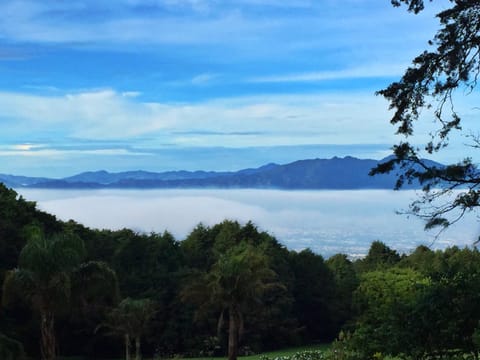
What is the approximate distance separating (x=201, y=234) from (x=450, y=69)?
38880mm

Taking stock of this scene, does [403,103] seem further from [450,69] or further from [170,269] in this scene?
[170,269]

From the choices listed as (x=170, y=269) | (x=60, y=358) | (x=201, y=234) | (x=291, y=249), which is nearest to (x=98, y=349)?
(x=60, y=358)

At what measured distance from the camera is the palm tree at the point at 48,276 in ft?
53.3

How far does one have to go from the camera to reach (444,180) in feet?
30.9

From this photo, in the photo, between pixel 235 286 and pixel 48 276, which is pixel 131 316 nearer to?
pixel 235 286

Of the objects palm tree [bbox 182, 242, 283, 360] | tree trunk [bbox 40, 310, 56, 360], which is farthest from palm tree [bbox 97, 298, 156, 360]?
tree trunk [bbox 40, 310, 56, 360]

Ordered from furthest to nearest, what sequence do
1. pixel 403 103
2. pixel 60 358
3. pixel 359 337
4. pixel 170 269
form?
pixel 170 269
pixel 60 358
pixel 403 103
pixel 359 337

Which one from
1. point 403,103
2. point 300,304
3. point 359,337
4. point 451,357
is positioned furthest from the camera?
point 300,304

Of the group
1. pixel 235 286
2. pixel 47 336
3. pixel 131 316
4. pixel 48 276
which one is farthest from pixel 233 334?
pixel 48 276

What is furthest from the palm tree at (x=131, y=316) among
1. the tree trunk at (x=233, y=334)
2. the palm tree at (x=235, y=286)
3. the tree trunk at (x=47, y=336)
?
the tree trunk at (x=47, y=336)

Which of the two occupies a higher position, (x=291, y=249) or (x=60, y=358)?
(x=291, y=249)

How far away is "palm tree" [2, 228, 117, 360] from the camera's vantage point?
1625 centimetres

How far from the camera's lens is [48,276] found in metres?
16.3

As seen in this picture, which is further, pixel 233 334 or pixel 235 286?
pixel 233 334
